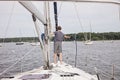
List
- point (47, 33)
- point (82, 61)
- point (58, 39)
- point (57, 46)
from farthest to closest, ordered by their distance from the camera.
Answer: point (82, 61) → point (57, 46) → point (58, 39) → point (47, 33)

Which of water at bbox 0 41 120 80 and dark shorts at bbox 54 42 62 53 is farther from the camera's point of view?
water at bbox 0 41 120 80

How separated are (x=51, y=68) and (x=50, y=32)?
1.43 m

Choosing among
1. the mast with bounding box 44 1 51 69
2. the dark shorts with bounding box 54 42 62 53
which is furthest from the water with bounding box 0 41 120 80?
the mast with bounding box 44 1 51 69

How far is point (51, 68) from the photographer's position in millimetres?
12281

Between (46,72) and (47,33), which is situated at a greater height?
(47,33)

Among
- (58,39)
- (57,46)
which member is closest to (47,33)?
(58,39)

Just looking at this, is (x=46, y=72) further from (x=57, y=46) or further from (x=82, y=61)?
(x=82, y=61)

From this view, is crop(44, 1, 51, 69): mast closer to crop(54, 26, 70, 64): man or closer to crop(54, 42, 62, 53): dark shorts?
crop(54, 26, 70, 64): man

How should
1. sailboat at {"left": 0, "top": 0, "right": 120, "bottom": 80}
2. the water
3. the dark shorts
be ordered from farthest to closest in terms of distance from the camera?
the water, the dark shorts, sailboat at {"left": 0, "top": 0, "right": 120, "bottom": 80}

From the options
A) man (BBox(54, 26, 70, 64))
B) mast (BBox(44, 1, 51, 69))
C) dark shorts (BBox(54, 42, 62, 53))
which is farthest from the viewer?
dark shorts (BBox(54, 42, 62, 53))

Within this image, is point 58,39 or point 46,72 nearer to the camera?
point 46,72

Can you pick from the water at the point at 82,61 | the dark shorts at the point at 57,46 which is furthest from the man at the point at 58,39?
the water at the point at 82,61

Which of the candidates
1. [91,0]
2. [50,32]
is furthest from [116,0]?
[50,32]

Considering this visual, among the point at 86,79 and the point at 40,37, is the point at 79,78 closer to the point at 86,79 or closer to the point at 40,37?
the point at 86,79
